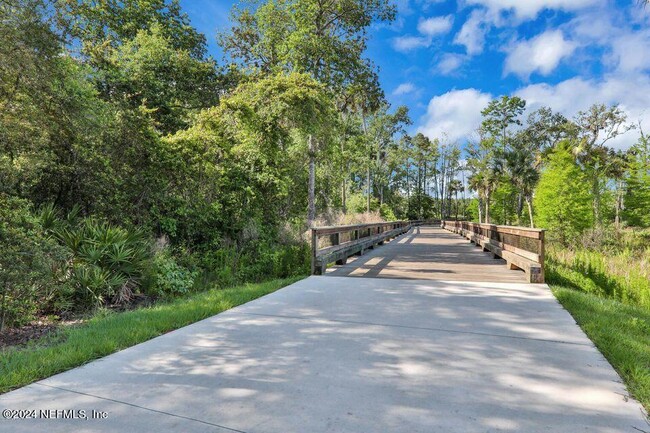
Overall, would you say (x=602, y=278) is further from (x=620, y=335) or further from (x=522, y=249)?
(x=620, y=335)

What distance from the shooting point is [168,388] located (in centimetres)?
246

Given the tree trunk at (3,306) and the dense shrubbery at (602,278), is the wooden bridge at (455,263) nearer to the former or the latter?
the dense shrubbery at (602,278)

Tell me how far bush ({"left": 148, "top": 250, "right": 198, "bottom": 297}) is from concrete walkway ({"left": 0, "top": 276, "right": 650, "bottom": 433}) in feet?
10.9

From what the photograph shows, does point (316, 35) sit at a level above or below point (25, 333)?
above

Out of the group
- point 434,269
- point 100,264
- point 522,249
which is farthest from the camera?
point 434,269

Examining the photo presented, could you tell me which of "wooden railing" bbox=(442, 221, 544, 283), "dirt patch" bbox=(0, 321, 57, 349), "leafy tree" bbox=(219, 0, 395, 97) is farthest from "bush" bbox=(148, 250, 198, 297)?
"leafy tree" bbox=(219, 0, 395, 97)

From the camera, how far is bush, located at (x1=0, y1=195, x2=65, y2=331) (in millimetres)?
4469

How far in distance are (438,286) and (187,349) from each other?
4184mm

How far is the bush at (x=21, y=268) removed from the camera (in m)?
4.47

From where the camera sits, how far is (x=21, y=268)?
178 inches

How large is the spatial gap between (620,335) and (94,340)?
16.7 feet

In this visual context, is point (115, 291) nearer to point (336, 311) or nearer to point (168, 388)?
point (336, 311)

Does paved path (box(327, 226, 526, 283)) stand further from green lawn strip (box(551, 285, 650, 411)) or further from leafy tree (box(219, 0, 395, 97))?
leafy tree (box(219, 0, 395, 97))

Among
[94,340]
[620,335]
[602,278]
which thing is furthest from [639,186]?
[94,340]
